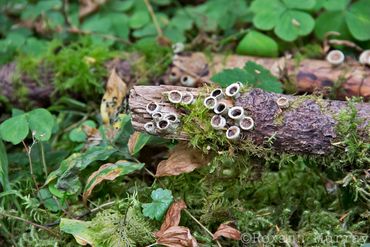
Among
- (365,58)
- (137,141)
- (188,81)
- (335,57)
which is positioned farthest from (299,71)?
(137,141)

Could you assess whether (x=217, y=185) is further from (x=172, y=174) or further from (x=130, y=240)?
(x=130, y=240)

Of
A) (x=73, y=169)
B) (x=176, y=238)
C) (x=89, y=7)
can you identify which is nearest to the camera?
(x=176, y=238)

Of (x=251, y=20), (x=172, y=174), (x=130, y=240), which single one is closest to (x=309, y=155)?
(x=172, y=174)

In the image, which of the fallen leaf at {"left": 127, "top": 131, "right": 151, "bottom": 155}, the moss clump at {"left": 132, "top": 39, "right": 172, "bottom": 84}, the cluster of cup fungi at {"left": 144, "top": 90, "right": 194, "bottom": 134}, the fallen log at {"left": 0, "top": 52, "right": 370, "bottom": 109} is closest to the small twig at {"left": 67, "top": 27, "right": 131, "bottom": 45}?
Result: the moss clump at {"left": 132, "top": 39, "right": 172, "bottom": 84}

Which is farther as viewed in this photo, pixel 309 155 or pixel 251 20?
pixel 251 20

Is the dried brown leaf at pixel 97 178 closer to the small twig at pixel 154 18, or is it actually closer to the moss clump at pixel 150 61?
the moss clump at pixel 150 61

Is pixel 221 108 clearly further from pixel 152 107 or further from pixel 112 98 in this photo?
pixel 112 98
